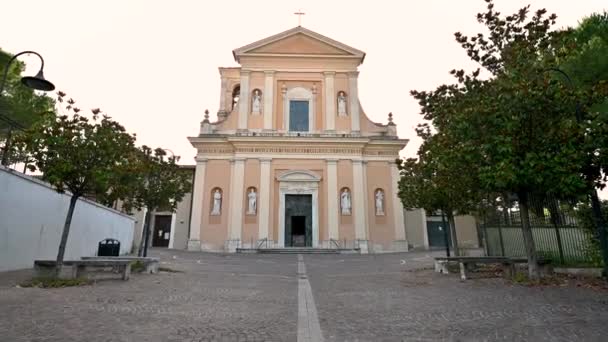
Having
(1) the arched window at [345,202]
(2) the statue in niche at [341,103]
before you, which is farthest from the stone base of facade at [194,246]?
(2) the statue in niche at [341,103]

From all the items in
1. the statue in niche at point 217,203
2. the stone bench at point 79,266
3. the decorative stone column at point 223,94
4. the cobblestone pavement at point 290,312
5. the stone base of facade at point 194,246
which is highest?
the decorative stone column at point 223,94

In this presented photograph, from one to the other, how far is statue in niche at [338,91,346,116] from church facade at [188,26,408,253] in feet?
0.26

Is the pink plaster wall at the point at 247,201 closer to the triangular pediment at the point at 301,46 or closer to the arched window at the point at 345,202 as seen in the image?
the arched window at the point at 345,202

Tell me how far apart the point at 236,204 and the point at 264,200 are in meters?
1.88

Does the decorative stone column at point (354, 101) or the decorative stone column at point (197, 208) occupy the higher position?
the decorative stone column at point (354, 101)

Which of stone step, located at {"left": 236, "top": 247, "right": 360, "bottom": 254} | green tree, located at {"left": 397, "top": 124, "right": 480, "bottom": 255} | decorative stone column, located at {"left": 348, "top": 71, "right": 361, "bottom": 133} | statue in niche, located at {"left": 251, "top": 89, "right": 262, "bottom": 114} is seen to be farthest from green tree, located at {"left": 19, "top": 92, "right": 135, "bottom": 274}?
decorative stone column, located at {"left": 348, "top": 71, "right": 361, "bottom": 133}

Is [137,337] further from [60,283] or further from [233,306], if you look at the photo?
[60,283]

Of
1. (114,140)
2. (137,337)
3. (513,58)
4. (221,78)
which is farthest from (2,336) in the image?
(221,78)

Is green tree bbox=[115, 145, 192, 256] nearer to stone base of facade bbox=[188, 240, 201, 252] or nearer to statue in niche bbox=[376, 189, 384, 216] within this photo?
stone base of facade bbox=[188, 240, 201, 252]

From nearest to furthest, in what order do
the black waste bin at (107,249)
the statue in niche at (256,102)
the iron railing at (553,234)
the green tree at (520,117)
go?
the green tree at (520,117) → the iron railing at (553,234) → the black waste bin at (107,249) → the statue in niche at (256,102)

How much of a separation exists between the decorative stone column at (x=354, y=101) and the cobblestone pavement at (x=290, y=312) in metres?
18.9

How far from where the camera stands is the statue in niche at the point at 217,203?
24375 millimetres

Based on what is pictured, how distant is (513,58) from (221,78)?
89.9ft

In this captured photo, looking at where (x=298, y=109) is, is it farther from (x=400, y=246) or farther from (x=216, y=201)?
(x=400, y=246)
